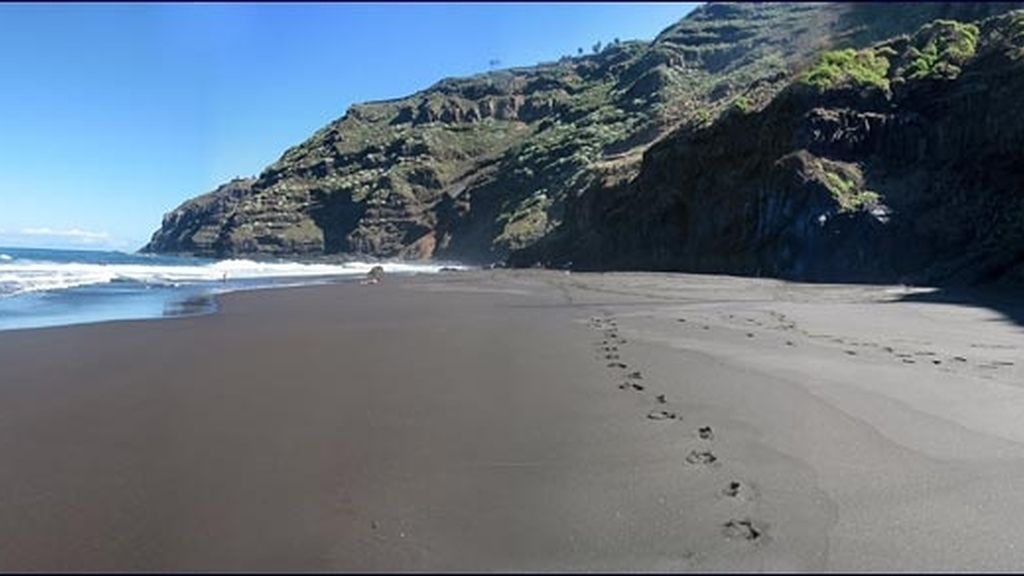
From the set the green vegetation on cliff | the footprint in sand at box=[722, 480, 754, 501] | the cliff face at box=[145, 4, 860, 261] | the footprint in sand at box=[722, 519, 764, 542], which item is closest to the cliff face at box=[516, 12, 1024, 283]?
the green vegetation on cliff

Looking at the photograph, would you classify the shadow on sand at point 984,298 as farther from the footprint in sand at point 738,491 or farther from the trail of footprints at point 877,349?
the footprint in sand at point 738,491

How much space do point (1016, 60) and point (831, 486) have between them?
1122 inches

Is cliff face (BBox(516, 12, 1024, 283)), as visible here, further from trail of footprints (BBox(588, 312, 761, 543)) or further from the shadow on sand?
trail of footprints (BBox(588, 312, 761, 543))

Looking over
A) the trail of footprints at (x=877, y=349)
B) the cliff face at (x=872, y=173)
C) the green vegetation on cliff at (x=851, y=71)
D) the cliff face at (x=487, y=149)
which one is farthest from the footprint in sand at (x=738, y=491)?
the cliff face at (x=487, y=149)

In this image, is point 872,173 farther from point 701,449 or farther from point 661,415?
point 701,449

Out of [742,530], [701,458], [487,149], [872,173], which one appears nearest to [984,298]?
[872,173]

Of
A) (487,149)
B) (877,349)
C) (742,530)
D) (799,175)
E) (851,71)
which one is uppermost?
(487,149)

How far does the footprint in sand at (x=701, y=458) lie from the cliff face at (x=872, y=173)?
18.4 meters

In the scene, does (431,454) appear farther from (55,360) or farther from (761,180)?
(761,180)

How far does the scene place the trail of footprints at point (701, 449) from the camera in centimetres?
430

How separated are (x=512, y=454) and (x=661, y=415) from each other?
171cm

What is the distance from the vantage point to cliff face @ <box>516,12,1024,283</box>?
2606 cm

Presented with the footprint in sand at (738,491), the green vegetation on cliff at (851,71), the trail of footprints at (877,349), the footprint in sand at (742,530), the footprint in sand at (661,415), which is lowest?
the footprint in sand at (742,530)

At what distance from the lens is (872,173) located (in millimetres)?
30125
